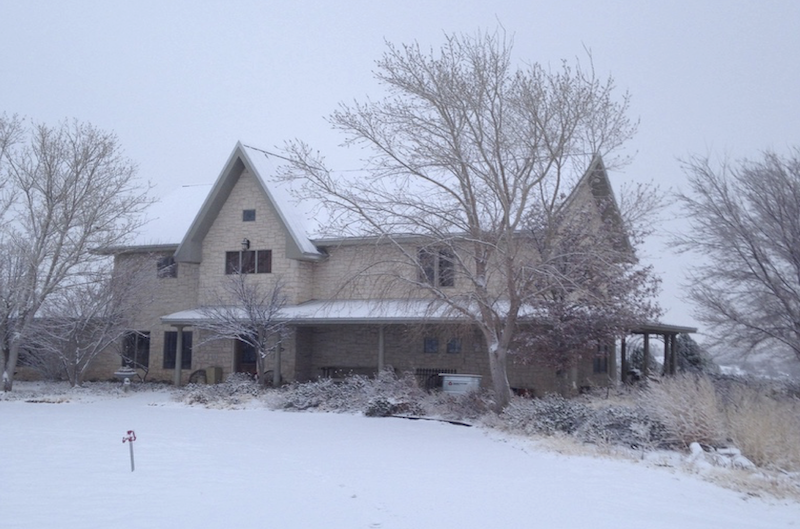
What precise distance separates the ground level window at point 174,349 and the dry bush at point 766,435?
1850 centimetres

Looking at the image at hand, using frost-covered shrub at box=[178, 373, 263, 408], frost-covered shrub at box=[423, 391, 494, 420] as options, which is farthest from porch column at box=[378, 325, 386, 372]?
frost-covered shrub at box=[423, 391, 494, 420]

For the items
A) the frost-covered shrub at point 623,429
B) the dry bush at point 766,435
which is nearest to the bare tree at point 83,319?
the frost-covered shrub at point 623,429

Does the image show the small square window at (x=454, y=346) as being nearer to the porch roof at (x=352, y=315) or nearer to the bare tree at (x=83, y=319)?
the porch roof at (x=352, y=315)

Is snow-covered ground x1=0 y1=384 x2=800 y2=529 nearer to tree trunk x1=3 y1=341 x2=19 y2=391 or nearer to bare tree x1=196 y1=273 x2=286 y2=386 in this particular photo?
bare tree x1=196 y1=273 x2=286 y2=386

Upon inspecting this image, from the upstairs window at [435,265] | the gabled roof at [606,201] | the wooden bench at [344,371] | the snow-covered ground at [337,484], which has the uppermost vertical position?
the gabled roof at [606,201]

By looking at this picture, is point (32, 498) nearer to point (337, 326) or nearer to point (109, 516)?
point (109, 516)

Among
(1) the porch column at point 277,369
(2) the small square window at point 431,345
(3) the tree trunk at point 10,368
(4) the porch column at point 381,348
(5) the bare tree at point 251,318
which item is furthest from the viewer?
(2) the small square window at point 431,345

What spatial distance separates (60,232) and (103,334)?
132 inches

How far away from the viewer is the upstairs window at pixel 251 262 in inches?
1006

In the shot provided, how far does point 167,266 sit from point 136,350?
10.9 ft

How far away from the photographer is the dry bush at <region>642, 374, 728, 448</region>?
1307 cm

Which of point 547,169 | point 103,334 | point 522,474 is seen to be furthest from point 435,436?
point 103,334

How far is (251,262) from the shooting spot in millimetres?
25812

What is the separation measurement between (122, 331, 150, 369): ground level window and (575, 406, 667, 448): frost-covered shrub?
717 inches
